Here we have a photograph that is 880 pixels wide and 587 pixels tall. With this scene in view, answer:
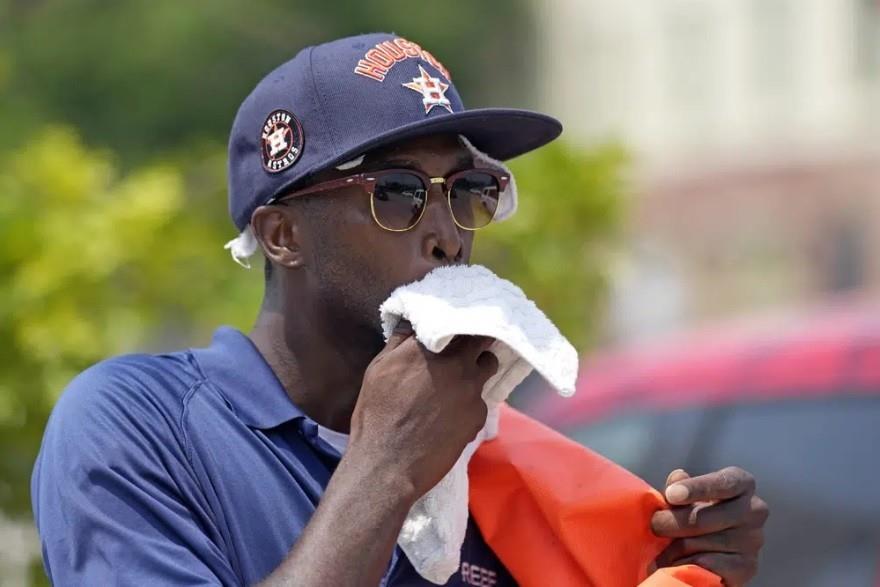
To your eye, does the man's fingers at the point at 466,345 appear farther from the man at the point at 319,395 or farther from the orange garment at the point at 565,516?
the orange garment at the point at 565,516

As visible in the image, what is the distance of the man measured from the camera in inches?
88.7

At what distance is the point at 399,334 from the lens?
2416 millimetres

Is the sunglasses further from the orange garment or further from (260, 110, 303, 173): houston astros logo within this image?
the orange garment

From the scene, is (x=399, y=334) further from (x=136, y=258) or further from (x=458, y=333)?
(x=136, y=258)

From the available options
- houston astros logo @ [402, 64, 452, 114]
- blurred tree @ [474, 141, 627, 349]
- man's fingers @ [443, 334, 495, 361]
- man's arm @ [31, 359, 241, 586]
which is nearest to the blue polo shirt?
man's arm @ [31, 359, 241, 586]

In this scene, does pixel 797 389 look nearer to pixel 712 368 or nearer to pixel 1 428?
pixel 712 368

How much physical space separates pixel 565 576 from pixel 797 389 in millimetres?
2090

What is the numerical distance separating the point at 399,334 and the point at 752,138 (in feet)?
83.2

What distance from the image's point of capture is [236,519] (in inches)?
93.4

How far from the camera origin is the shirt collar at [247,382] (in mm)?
2520

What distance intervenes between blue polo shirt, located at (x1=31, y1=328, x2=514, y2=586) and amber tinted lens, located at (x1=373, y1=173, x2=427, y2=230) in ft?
1.11

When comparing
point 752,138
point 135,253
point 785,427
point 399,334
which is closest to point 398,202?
point 399,334

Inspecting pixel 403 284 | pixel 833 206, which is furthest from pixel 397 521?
pixel 833 206

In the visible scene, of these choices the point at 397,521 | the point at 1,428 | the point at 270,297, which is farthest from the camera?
the point at 1,428
